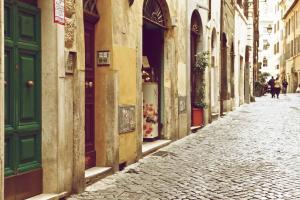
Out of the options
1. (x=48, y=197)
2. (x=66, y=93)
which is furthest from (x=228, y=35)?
(x=48, y=197)

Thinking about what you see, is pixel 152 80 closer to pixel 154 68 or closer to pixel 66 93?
pixel 154 68

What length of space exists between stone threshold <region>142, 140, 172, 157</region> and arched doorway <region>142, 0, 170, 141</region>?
0.26 m

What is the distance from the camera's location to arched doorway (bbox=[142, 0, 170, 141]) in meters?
12.5

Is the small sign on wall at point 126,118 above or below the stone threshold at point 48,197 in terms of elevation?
above

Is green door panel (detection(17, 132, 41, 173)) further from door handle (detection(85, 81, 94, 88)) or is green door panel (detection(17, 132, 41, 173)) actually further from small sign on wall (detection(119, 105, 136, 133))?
small sign on wall (detection(119, 105, 136, 133))

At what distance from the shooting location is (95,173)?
7.95m

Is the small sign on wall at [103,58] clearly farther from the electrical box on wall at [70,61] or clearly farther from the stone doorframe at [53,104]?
the stone doorframe at [53,104]

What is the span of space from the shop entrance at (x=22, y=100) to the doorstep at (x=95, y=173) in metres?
1.20

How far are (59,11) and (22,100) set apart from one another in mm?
1112

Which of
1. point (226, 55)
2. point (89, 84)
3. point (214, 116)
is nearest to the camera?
point (89, 84)

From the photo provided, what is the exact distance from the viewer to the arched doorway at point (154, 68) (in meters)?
12.5

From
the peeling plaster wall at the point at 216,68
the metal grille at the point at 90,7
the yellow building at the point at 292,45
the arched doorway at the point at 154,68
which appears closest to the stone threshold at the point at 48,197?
the metal grille at the point at 90,7

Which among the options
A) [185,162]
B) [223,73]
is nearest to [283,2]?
[223,73]

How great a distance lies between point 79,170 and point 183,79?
7.59 m
